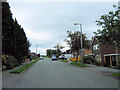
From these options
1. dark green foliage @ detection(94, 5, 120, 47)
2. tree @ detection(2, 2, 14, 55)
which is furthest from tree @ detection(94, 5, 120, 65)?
tree @ detection(2, 2, 14, 55)

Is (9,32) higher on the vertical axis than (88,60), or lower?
higher

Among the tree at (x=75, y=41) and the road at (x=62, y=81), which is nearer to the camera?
the road at (x=62, y=81)

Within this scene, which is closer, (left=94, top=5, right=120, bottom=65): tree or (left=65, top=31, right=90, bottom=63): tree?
(left=94, top=5, right=120, bottom=65): tree

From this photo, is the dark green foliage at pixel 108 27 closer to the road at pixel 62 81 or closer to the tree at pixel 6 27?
the road at pixel 62 81

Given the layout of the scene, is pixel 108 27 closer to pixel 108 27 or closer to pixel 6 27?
pixel 108 27

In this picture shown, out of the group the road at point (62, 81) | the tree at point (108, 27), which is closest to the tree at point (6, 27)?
the road at point (62, 81)

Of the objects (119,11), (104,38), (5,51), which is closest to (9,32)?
(5,51)

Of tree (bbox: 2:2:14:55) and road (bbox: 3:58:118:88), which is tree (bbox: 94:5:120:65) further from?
tree (bbox: 2:2:14:55)

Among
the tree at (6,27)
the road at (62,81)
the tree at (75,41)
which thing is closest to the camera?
the road at (62,81)

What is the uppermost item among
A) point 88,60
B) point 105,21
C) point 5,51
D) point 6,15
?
point 6,15

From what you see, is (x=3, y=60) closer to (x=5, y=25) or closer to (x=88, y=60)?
(x=5, y=25)

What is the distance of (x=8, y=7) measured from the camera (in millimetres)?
19406

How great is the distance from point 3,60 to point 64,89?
1149cm

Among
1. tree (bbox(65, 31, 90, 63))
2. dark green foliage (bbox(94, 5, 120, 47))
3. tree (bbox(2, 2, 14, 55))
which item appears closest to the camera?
dark green foliage (bbox(94, 5, 120, 47))
